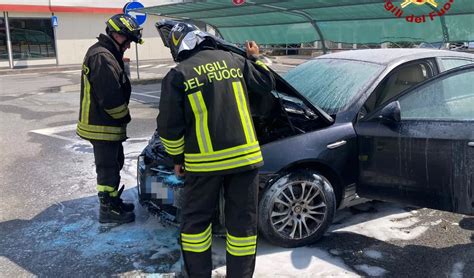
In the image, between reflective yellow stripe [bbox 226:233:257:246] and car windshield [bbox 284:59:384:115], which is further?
car windshield [bbox 284:59:384:115]

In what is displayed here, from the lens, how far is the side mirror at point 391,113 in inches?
136

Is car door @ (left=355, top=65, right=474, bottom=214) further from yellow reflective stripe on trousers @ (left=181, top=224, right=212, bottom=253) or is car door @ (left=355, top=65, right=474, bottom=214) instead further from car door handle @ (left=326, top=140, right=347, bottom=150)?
yellow reflective stripe on trousers @ (left=181, top=224, right=212, bottom=253)

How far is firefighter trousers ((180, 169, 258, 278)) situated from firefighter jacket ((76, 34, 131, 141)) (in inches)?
53.3

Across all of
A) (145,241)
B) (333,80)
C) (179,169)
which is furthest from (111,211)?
(333,80)

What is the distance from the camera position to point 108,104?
3783mm

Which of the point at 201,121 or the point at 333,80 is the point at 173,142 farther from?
the point at 333,80

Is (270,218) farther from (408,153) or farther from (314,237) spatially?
(408,153)

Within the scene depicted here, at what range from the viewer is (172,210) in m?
3.52

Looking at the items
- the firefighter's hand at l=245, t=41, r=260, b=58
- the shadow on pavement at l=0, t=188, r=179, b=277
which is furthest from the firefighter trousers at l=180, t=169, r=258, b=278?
the firefighter's hand at l=245, t=41, r=260, b=58

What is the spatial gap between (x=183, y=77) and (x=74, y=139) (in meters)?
5.35

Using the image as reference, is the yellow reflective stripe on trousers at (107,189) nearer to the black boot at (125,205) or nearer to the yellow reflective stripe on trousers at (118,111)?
the black boot at (125,205)

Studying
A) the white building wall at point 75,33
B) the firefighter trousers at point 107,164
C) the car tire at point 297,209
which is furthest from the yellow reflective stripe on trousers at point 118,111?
the white building wall at point 75,33

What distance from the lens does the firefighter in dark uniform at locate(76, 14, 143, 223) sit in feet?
12.3

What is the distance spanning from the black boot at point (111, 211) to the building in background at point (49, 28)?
21580 mm
